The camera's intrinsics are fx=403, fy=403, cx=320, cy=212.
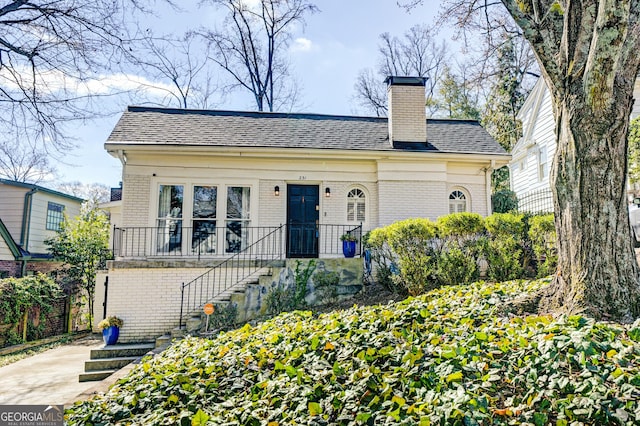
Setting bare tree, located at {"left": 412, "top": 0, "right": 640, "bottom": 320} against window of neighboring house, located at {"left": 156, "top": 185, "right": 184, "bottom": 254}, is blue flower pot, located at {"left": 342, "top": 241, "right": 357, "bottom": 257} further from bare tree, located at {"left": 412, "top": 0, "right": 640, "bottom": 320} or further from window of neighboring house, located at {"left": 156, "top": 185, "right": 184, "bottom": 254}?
bare tree, located at {"left": 412, "top": 0, "right": 640, "bottom": 320}

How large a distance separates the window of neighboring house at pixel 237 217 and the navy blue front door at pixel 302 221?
1.08 metres

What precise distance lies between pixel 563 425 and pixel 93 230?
13776 millimetres

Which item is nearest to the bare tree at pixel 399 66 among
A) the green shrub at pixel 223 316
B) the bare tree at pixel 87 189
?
the green shrub at pixel 223 316

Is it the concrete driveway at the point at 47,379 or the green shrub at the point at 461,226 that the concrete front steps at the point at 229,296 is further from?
the green shrub at the point at 461,226

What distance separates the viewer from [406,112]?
441 inches

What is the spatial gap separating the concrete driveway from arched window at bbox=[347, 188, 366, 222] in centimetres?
670

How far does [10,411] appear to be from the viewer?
4.28 metres

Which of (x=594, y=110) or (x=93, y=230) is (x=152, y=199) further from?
(x=594, y=110)

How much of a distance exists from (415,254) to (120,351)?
5.79 m

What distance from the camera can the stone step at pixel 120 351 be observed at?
7418 millimetres

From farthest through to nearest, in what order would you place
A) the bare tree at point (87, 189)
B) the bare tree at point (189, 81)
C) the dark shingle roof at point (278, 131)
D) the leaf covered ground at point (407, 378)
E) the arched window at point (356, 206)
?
the bare tree at point (87, 189), the bare tree at point (189, 81), the arched window at point (356, 206), the dark shingle roof at point (278, 131), the leaf covered ground at point (407, 378)

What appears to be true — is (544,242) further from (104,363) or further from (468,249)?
(104,363)

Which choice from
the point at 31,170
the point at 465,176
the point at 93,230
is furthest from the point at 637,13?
the point at 31,170

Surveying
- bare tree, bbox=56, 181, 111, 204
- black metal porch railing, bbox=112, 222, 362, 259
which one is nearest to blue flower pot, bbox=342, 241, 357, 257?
black metal porch railing, bbox=112, 222, 362, 259
